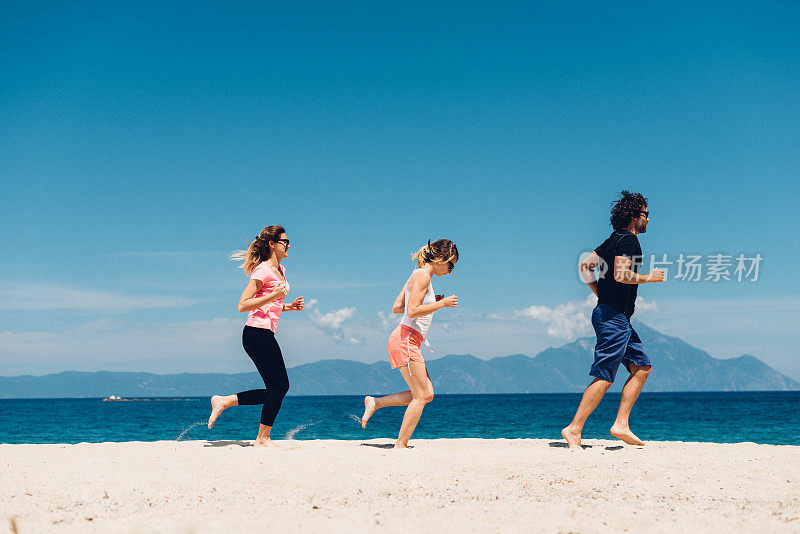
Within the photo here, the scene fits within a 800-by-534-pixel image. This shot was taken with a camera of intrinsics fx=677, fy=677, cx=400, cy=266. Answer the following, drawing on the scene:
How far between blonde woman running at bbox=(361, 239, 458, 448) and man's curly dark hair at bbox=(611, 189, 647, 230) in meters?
1.71

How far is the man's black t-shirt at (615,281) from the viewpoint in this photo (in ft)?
21.3

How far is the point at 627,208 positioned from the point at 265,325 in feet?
12.3

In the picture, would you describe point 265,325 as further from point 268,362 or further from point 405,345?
point 405,345

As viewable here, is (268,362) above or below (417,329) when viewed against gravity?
below

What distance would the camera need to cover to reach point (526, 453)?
615cm

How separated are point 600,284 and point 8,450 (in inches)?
236

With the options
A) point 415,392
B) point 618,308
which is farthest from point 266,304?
point 618,308

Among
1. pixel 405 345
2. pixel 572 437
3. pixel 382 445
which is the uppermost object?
pixel 405 345

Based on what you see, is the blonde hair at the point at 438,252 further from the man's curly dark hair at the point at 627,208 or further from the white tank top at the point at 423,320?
the man's curly dark hair at the point at 627,208

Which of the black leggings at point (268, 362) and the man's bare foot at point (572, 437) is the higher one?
the black leggings at point (268, 362)

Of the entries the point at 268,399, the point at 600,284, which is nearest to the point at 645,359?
the point at 600,284

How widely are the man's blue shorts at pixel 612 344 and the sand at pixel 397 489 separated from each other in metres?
0.77

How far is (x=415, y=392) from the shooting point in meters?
6.52

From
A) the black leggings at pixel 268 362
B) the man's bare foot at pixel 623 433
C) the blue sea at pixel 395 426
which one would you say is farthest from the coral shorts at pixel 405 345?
the blue sea at pixel 395 426
